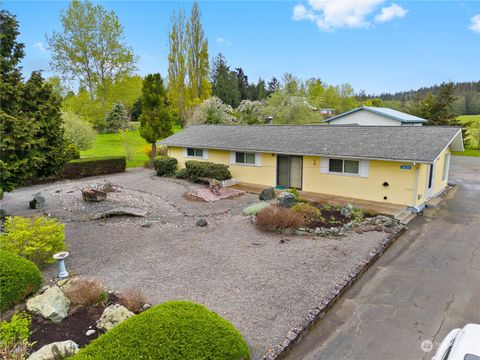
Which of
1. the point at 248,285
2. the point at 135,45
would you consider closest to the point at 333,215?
the point at 248,285

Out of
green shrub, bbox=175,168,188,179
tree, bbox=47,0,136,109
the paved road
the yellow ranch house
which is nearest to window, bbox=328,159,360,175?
the yellow ranch house

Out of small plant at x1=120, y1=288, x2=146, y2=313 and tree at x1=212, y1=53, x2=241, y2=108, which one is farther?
tree at x1=212, y1=53, x2=241, y2=108

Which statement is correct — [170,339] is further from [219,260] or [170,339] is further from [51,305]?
[219,260]

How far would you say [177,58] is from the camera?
38.7 m

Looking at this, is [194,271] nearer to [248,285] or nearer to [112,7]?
[248,285]

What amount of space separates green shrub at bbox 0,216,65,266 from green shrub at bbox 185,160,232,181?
1064 centimetres

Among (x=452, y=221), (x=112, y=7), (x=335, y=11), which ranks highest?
(x=112, y=7)

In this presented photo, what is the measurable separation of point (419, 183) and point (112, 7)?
31.7 m

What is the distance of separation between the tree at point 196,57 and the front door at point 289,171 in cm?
2379

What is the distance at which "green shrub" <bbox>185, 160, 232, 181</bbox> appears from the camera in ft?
61.5

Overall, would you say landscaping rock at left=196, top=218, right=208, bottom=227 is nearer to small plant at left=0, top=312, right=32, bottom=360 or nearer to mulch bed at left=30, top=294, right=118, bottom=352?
mulch bed at left=30, top=294, right=118, bottom=352

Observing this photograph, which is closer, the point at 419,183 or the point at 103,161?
the point at 419,183

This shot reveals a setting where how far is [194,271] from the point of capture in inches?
328

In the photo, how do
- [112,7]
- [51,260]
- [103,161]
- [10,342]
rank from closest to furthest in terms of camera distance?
[10,342] < [51,260] < [103,161] < [112,7]
